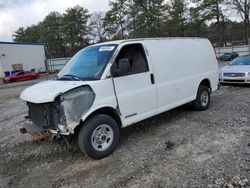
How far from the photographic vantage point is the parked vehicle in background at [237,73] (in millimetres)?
9188

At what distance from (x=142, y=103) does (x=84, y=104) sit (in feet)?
4.34

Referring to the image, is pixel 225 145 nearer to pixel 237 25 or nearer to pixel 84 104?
pixel 84 104

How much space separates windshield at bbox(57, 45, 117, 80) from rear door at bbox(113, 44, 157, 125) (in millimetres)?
257

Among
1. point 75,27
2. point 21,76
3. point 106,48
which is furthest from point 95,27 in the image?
point 106,48

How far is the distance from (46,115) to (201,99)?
4285mm

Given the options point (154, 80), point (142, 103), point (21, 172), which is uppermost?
point (154, 80)

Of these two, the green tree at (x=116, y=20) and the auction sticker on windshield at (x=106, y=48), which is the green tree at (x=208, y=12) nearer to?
the green tree at (x=116, y=20)

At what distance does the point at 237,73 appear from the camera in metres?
9.42

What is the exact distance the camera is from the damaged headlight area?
353 centimetres

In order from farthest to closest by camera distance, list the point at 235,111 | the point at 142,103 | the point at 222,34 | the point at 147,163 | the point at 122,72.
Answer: the point at 222,34 < the point at 235,111 < the point at 142,103 < the point at 122,72 < the point at 147,163

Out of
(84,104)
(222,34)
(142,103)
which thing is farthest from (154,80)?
(222,34)

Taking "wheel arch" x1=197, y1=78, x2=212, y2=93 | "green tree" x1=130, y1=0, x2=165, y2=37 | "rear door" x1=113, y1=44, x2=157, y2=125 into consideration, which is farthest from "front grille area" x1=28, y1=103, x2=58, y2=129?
"green tree" x1=130, y1=0, x2=165, y2=37

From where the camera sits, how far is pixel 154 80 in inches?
187

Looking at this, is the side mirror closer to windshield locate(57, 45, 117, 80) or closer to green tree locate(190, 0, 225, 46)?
windshield locate(57, 45, 117, 80)
